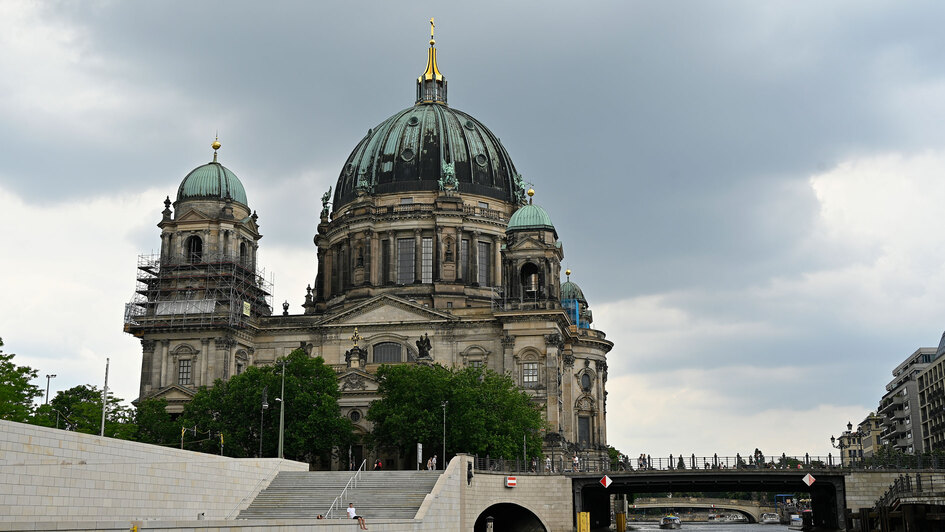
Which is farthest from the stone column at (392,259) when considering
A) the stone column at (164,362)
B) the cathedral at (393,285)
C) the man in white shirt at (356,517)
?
the man in white shirt at (356,517)

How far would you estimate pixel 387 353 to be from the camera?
99.2 metres

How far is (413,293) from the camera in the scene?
344 ft

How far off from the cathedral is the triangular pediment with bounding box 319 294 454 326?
0.42 ft

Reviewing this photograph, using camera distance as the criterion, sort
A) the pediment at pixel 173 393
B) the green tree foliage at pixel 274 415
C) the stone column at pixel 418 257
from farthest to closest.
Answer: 1. the stone column at pixel 418 257
2. the pediment at pixel 173 393
3. the green tree foliage at pixel 274 415

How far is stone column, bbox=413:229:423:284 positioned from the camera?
106 metres

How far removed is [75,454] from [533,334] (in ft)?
185

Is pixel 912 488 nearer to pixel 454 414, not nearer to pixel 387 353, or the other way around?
pixel 454 414

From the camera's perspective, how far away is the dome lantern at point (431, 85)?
124 metres

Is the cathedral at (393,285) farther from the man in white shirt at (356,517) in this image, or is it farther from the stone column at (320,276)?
the man in white shirt at (356,517)

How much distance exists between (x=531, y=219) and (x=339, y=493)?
4627 cm

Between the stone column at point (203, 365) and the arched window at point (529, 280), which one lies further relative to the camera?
the arched window at point (529, 280)

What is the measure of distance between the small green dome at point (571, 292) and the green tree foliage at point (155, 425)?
58.3 metres

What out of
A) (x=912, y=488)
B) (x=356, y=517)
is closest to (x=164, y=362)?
(x=356, y=517)

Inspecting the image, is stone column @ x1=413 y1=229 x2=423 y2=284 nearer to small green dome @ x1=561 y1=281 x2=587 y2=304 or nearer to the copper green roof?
the copper green roof
